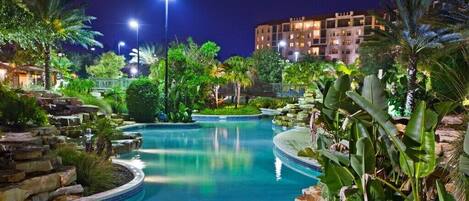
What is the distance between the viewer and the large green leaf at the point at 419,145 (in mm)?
3889

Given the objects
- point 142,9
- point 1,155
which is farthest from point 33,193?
point 142,9

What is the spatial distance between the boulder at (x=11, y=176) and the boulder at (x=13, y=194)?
0.65 feet

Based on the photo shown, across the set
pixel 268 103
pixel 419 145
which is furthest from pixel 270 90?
pixel 419 145

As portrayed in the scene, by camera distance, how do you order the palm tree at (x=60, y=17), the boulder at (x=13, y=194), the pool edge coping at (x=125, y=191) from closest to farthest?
the boulder at (x=13, y=194) → the pool edge coping at (x=125, y=191) → the palm tree at (x=60, y=17)

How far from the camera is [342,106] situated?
207 inches

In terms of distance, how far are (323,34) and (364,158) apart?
10658cm

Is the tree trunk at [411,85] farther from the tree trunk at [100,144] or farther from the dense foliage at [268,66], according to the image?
the dense foliage at [268,66]

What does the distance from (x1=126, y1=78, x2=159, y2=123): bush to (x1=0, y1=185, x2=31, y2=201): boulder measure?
57.6 feet

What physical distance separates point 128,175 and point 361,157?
24.0 feet

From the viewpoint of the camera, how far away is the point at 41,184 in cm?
771

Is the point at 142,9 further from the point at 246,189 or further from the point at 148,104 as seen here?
the point at 246,189

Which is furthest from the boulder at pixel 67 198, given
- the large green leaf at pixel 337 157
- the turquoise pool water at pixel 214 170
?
the large green leaf at pixel 337 157

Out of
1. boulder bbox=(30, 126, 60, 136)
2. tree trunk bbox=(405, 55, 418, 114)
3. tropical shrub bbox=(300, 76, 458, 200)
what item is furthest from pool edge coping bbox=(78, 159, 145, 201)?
tree trunk bbox=(405, 55, 418, 114)

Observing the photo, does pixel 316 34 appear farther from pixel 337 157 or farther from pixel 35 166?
pixel 337 157
